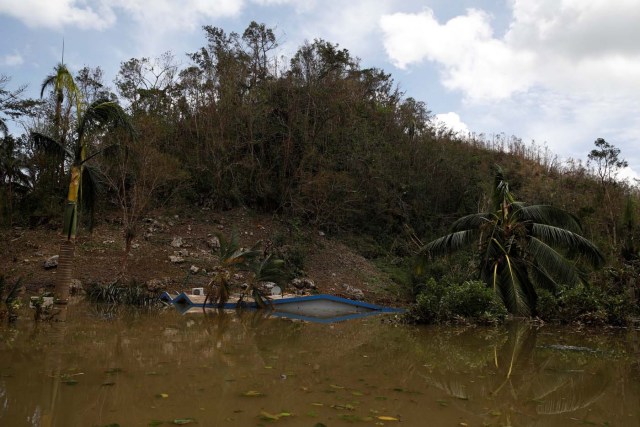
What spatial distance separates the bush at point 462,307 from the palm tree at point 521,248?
30.7 inches

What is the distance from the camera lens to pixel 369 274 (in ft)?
72.5

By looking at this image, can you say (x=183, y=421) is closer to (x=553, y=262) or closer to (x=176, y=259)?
(x=553, y=262)

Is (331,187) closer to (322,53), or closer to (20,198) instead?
(322,53)

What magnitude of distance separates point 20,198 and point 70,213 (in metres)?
12.7

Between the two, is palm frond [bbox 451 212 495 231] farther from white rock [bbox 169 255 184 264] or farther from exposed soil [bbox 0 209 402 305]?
white rock [bbox 169 255 184 264]

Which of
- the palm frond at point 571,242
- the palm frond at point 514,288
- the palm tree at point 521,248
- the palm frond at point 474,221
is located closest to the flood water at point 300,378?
the palm frond at point 514,288

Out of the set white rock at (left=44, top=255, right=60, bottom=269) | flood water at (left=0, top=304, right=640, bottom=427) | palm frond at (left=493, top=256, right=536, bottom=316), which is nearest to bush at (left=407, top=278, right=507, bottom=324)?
palm frond at (left=493, top=256, right=536, bottom=316)

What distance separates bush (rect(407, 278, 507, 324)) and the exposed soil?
621cm

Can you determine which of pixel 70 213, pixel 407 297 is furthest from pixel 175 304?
pixel 407 297

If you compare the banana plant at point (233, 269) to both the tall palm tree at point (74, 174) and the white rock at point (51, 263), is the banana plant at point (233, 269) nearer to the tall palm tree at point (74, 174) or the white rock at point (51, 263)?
the tall palm tree at point (74, 174)

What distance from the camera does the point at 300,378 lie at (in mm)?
5781

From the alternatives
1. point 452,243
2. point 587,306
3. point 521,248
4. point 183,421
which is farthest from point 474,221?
point 183,421

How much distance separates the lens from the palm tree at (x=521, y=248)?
13.5 metres

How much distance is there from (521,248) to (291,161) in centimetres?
1237
